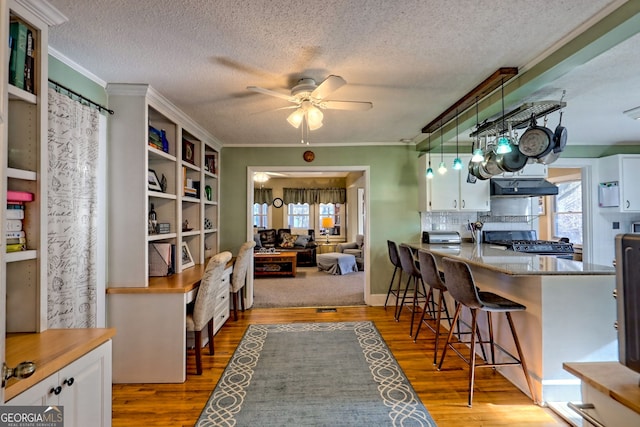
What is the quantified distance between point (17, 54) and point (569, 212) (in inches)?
316

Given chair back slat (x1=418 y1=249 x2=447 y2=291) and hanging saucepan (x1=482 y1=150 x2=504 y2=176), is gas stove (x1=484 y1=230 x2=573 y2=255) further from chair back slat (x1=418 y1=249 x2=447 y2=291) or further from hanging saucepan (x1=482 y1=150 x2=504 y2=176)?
chair back slat (x1=418 y1=249 x2=447 y2=291)

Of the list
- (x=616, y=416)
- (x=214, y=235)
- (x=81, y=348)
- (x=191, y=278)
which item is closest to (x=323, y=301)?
(x=214, y=235)

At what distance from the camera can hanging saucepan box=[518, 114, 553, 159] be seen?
2713mm

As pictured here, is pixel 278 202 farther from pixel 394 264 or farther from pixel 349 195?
pixel 394 264

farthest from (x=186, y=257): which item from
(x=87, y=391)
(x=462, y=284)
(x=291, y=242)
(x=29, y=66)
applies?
(x=291, y=242)

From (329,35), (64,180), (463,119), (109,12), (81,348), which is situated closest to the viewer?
(81,348)

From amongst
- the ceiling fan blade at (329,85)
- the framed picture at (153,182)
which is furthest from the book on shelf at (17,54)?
the ceiling fan blade at (329,85)

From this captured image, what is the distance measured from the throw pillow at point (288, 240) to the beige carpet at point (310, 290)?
137cm

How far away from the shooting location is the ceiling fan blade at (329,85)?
2031 mm

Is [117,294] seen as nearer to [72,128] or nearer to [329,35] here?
[72,128]

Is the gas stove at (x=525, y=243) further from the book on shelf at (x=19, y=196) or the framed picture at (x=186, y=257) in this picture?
the book on shelf at (x=19, y=196)

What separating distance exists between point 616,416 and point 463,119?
9.25ft

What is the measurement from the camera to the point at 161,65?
2232 millimetres

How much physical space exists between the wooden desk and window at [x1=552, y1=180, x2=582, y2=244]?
7.07 metres
